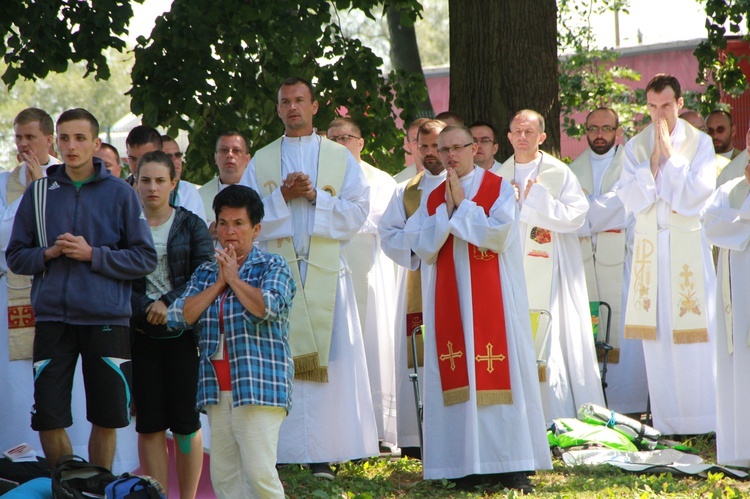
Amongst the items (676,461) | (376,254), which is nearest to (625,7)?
(376,254)

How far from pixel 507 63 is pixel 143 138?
3.54 m

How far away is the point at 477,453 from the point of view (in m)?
6.61

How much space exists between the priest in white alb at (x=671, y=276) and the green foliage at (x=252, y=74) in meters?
3.39

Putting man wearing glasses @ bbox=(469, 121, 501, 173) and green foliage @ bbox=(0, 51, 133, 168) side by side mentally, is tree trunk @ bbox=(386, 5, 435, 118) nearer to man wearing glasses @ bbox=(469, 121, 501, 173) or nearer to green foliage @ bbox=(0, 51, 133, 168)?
man wearing glasses @ bbox=(469, 121, 501, 173)

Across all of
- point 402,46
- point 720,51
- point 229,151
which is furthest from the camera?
point 402,46

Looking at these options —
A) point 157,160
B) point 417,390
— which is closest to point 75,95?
point 417,390

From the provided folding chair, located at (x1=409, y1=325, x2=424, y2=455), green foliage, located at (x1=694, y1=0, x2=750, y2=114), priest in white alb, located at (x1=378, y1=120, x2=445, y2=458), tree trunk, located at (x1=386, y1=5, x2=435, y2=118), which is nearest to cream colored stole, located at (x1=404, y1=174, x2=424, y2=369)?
priest in white alb, located at (x1=378, y1=120, x2=445, y2=458)

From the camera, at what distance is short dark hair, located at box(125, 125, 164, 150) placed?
24.2 feet

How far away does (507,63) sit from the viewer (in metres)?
9.52

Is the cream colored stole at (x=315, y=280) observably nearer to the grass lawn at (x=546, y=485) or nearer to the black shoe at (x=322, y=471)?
the black shoe at (x=322, y=471)

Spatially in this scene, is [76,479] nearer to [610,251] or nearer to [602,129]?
[610,251]

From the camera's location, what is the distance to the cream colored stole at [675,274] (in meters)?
8.58

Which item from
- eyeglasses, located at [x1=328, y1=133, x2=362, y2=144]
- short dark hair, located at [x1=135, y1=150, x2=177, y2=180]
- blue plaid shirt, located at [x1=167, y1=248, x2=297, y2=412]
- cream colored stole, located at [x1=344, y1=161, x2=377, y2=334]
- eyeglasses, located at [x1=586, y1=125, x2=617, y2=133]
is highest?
eyeglasses, located at [x1=586, y1=125, x2=617, y2=133]

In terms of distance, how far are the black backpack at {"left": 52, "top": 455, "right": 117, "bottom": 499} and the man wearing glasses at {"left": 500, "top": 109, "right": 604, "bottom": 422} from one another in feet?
13.0
